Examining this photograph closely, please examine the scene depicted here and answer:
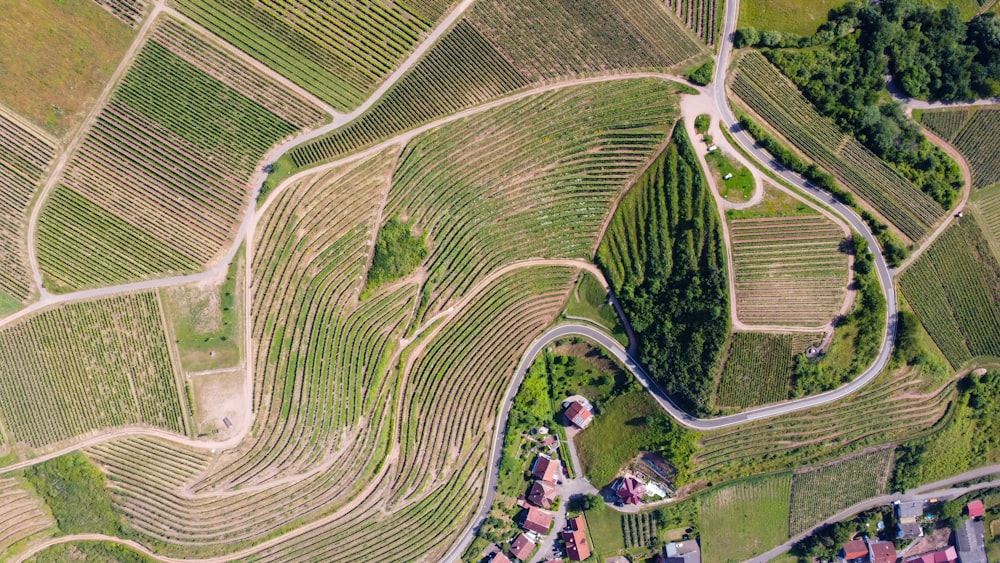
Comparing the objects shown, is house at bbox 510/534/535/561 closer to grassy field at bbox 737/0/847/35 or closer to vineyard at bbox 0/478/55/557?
vineyard at bbox 0/478/55/557

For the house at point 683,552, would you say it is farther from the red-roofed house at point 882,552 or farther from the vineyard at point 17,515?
the vineyard at point 17,515

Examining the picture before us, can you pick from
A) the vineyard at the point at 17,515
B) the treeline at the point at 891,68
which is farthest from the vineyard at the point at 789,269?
the vineyard at the point at 17,515

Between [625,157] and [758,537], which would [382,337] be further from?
[758,537]

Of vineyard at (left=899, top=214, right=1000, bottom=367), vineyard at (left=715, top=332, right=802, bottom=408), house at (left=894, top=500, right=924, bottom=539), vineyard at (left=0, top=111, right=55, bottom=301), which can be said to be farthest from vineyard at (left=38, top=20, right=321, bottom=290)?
house at (left=894, top=500, right=924, bottom=539)

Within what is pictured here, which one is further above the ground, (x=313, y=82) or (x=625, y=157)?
(x=313, y=82)

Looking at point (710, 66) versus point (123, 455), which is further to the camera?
point (710, 66)

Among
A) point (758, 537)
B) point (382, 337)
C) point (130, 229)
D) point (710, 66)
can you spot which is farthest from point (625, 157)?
point (130, 229)
